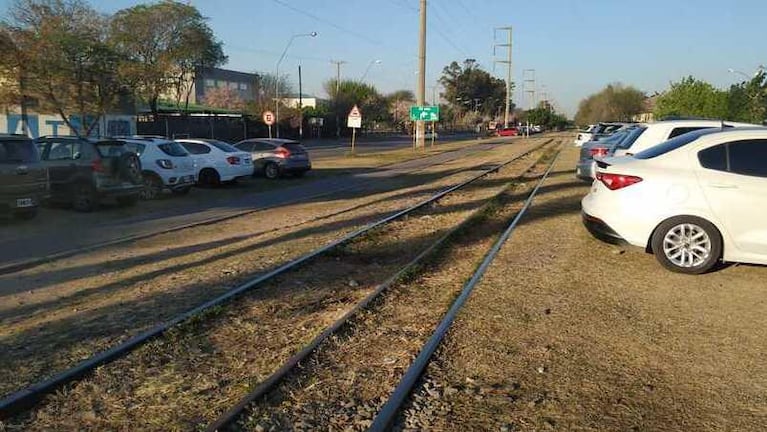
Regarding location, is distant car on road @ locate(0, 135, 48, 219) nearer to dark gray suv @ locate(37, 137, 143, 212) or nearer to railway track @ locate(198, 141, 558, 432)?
dark gray suv @ locate(37, 137, 143, 212)

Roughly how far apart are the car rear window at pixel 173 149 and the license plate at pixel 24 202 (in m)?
4.89

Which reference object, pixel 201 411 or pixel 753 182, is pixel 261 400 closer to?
pixel 201 411

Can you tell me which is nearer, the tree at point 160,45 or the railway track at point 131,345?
the railway track at point 131,345

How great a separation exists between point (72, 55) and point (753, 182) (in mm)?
39368

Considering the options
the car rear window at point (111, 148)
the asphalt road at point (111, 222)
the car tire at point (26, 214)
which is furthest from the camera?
the car rear window at point (111, 148)

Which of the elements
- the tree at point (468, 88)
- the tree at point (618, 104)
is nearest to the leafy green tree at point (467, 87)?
the tree at point (468, 88)

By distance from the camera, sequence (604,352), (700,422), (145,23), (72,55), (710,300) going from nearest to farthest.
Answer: (700,422) < (604,352) < (710,300) < (72,55) < (145,23)

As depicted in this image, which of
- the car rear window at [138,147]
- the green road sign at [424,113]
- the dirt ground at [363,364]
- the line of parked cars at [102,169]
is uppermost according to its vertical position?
the green road sign at [424,113]

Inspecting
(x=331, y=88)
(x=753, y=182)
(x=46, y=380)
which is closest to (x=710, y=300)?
(x=753, y=182)

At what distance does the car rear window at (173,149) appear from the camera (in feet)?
55.4

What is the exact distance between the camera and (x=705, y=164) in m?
7.61

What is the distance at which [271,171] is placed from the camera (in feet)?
74.9

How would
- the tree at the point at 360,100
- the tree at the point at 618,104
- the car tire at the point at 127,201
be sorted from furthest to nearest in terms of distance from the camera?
the tree at the point at 618,104, the tree at the point at 360,100, the car tire at the point at 127,201

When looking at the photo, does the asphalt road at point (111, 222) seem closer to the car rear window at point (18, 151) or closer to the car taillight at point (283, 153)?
the car rear window at point (18, 151)
